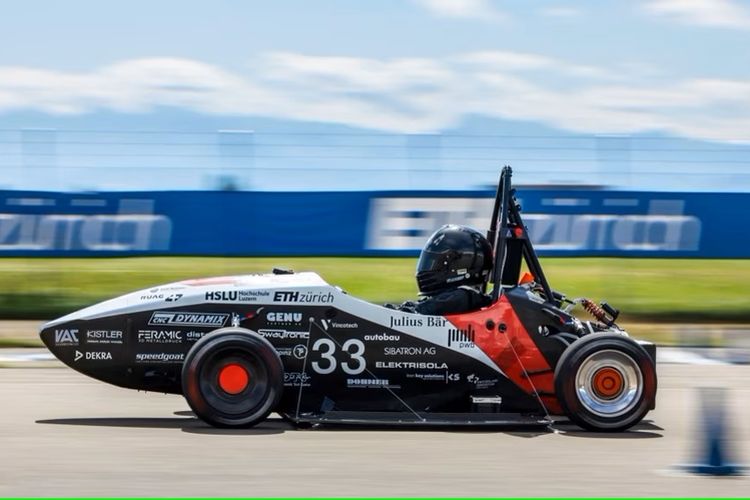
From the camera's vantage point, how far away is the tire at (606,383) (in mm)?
8555

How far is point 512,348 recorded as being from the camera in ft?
28.6

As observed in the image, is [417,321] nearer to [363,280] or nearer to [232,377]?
[232,377]

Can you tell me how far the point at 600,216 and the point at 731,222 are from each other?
5.43 feet

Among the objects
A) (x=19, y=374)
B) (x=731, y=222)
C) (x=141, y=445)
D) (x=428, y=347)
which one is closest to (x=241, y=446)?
(x=141, y=445)

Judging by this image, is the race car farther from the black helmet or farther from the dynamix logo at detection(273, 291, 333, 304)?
the black helmet

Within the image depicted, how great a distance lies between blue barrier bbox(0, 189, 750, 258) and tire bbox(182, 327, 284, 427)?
320 inches

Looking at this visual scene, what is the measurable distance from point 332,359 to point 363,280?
30.1 feet

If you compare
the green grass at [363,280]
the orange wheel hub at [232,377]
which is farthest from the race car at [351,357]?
the green grass at [363,280]

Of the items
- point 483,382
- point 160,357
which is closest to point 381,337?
point 483,382

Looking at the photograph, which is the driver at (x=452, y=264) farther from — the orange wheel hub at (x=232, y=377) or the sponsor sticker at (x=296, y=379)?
the orange wheel hub at (x=232, y=377)

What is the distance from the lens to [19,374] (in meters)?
11.7

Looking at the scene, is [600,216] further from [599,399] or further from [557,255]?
[599,399]

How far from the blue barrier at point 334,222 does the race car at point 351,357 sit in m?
7.75

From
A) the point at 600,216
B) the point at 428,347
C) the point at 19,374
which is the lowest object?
the point at 19,374
